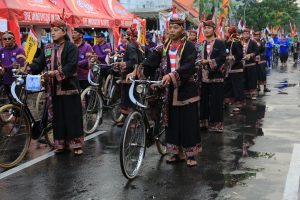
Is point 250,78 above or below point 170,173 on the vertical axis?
above

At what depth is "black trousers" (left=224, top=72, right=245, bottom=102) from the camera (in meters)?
10.1

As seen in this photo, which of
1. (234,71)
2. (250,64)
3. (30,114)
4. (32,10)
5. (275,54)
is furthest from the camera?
(275,54)

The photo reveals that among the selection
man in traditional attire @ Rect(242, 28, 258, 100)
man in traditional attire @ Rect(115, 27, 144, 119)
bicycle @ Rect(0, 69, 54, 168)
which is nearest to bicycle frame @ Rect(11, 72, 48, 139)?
bicycle @ Rect(0, 69, 54, 168)

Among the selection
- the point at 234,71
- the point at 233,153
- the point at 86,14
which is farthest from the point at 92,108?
the point at 86,14

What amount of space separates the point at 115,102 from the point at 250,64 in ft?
15.2

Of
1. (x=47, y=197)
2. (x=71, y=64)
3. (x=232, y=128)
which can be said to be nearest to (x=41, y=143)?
(x=71, y=64)

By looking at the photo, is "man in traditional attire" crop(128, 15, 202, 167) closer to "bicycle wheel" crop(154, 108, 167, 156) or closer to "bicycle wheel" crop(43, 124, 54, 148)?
"bicycle wheel" crop(154, 108, 167, 156)

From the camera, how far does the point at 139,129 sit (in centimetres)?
543

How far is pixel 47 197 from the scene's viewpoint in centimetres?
473

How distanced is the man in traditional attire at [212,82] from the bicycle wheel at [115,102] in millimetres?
1804

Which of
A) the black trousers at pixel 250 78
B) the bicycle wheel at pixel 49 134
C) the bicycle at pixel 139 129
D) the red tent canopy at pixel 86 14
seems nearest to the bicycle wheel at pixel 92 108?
the bicycle wheel at pixel 49 134

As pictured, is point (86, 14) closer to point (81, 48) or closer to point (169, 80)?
point (81, 48)

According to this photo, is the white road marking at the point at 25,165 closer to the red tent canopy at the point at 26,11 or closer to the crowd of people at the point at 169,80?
the crowd of people at the point at 169,80

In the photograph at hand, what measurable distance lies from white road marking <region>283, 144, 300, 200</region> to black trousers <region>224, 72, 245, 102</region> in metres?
3.86
